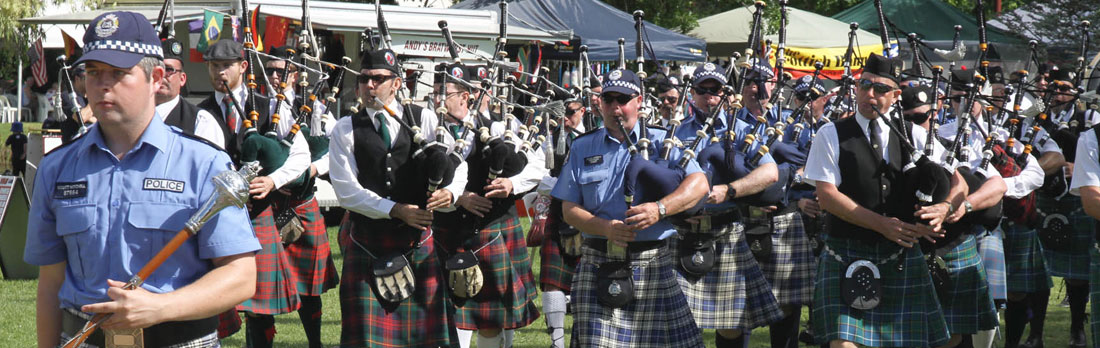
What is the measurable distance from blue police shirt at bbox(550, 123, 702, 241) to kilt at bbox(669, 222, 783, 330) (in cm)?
79

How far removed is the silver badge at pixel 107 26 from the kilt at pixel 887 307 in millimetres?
2880

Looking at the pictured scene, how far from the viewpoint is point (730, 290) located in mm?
5180

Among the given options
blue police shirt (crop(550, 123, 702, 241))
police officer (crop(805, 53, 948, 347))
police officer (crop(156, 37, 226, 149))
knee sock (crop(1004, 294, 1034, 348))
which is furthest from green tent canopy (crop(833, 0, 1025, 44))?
police officer (crop(156, 37, 226, 149))

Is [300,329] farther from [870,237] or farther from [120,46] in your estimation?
[120,46]

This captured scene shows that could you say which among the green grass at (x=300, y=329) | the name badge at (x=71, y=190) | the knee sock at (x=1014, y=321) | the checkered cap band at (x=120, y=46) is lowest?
the green grass at (x=300, y=329)

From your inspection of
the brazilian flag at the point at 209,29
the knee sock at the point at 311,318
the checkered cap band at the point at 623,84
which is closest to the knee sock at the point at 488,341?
→ the knee sock at the point at 311,318

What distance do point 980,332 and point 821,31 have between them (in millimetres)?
10688

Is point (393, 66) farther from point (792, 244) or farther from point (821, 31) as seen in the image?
point (821, 31)

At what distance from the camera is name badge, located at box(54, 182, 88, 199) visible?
2406 millimetres

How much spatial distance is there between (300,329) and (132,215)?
14.1ft

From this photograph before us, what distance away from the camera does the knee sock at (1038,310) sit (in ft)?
20.2

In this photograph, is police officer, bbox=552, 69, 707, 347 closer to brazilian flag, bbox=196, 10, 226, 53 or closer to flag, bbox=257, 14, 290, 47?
brazilian flag, bbox=196, 10, 226, 53

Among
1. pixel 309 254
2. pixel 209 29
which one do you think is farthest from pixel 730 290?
pixel 209 29

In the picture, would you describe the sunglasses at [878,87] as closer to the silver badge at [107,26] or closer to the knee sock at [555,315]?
the knee sock at [555,315]
